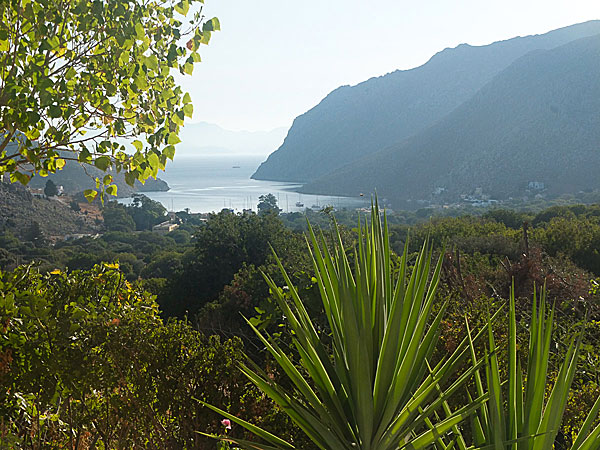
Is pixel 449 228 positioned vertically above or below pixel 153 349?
below

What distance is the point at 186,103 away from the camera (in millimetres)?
2480

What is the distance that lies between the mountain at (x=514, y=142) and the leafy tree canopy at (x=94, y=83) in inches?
2477

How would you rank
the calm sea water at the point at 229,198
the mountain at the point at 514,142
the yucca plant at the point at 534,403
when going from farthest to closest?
the calm sea water at the point at 229,198 → the mountain at the point at 514,142 → the yucca plant at the point at 534,403

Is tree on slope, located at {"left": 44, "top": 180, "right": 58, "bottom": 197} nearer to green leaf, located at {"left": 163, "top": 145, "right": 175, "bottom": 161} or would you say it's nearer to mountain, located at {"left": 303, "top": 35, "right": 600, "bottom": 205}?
mountain, located at {"left": 303, "top": 35, "right": 600, "bottom": 205}

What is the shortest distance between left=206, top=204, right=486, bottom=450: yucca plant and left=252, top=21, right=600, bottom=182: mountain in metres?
104

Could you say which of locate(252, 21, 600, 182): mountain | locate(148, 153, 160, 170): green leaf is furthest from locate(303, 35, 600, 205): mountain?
locate(148, 153, 160, 170): green leaf

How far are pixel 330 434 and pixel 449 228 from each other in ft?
65.7

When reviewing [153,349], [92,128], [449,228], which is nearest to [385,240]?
[153,349]

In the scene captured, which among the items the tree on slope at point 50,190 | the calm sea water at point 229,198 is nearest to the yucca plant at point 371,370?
the tree on slope at point 50,190

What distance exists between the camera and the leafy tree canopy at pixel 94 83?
6.75ft

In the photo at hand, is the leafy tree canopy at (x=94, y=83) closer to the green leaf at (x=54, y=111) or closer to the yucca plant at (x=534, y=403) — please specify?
the green leaf at (x=54, y=111)

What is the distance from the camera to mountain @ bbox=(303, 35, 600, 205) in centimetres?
6175

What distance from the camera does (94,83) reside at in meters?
2.11

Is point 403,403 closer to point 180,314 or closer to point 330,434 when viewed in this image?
point 330,434
